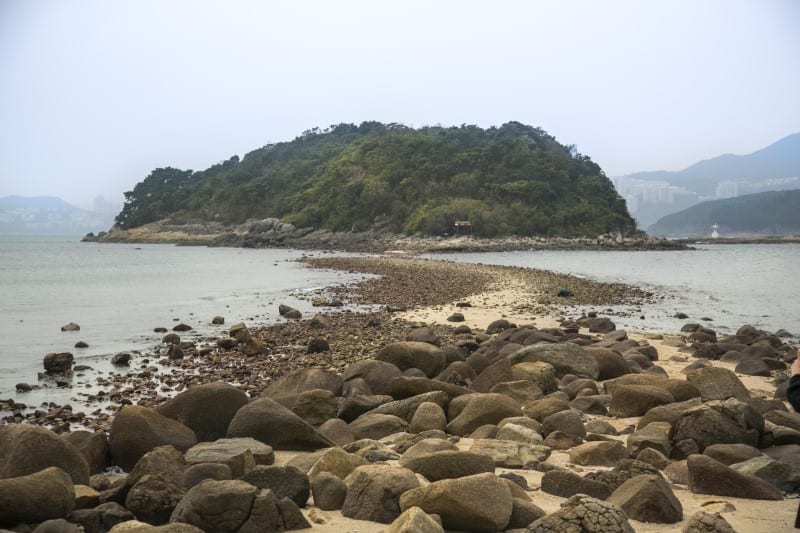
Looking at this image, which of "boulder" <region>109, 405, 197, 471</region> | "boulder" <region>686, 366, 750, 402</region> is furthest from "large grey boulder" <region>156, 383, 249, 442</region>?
"boulder" <region>686, 366, 750, 402</region>

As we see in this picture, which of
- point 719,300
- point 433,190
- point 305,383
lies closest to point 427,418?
point 305,383

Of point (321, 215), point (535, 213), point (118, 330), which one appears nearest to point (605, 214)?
point (535, 213)

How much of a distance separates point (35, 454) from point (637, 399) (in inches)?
217

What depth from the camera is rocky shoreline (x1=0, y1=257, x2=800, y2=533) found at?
4.16 m

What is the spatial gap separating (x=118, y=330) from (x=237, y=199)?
10880 centimetres

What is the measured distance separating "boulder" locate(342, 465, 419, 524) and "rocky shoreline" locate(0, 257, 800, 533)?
0.04 feet

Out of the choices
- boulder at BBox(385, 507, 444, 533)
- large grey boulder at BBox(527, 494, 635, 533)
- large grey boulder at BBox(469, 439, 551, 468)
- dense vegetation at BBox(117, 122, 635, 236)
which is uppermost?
dense vegetation at BBox(117, 122, 635, 236)

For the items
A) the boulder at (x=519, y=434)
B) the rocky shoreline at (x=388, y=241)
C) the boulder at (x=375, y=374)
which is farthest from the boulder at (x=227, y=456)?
the rocky shoreline at (x=388, y=241)

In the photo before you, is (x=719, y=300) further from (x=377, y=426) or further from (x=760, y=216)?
(x=760, y=216)

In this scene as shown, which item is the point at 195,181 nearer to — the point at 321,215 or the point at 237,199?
the point at 237,199

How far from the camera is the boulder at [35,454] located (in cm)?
495

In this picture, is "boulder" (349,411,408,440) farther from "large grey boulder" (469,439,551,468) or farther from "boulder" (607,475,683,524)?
"boulder" (607,475,683,524)

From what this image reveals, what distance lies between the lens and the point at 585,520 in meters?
3.44

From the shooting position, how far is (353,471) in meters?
4.89
